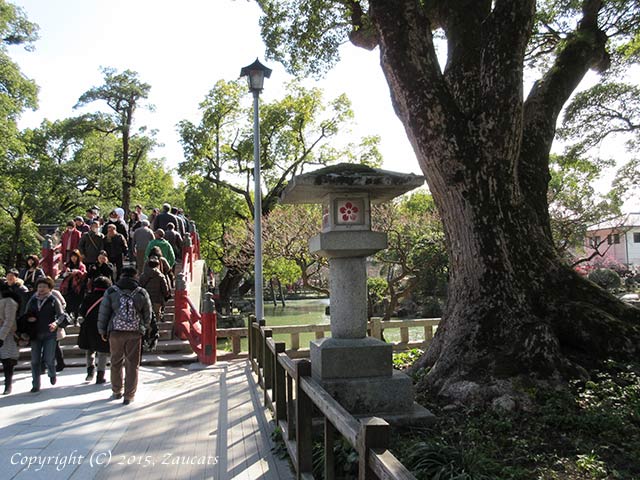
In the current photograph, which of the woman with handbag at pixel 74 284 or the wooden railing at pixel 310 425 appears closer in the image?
the wooden railing at pixel 310 425

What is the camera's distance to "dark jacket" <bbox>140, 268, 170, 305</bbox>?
34.0 ft

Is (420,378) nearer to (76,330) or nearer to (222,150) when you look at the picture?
(76,330)

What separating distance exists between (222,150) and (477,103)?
21.9m

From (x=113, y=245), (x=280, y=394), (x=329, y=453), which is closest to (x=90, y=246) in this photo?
(x=113, y=245)

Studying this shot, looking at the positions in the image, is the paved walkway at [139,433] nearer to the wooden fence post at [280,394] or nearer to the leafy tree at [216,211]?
the wooden fence post at [280,394]

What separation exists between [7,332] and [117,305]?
72.9 inches

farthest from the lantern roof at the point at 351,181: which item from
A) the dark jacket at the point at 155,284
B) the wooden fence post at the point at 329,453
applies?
the dark jacket at the point at 155,284

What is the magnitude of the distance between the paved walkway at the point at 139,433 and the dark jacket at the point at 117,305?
1078mm

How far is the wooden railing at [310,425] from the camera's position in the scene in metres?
2.42

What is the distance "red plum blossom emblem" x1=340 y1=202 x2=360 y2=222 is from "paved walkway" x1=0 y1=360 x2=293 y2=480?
8.21 feet

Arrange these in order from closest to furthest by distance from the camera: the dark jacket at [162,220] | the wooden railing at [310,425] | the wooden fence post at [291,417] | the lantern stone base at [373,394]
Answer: the wooden railing at [310,425]
the wooden fence post at [291,417]
the lantern stone base at [373,394]
the dark jacket at [162,220]

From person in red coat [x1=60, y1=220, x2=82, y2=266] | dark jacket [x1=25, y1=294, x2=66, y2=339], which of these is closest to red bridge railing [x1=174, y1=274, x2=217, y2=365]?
dark jacket [x1=25, y1=294, x2=66, y2=339]

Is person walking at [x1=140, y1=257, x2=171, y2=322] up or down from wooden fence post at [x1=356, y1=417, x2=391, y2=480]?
up

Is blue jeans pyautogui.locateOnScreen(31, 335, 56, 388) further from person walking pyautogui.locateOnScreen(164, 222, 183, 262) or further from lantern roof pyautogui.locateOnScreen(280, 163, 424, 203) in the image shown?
person walking pyautogui.locateOnScreen(164, 222, 183, 262)
